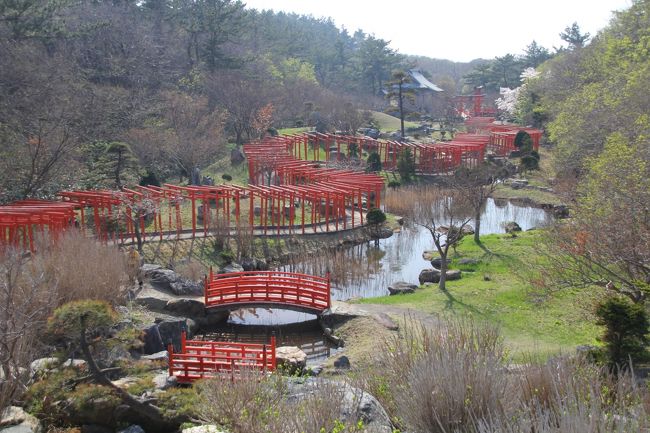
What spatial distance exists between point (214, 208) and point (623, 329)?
1937 centimetres

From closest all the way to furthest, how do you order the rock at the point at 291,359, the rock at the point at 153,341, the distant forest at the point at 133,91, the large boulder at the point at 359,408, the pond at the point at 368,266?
the large boulder at the point at 359,408 < the rock at the point at 291,359 < the rock at the point at 153,341 < the pond at the point at 368,266 < the distant forest at the point at 133,91

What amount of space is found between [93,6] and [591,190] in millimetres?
39933

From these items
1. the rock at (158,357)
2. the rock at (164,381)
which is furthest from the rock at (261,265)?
the rock at (164,381)

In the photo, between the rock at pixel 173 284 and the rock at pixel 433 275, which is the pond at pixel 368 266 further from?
the rock at pixel 173 284

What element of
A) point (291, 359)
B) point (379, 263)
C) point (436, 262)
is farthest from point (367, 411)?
point (379, 263)

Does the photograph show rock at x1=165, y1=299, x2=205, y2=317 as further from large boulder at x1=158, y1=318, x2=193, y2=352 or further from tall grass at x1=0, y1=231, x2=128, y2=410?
large boulder at x1=158, y1=318, x2=193, y2=352

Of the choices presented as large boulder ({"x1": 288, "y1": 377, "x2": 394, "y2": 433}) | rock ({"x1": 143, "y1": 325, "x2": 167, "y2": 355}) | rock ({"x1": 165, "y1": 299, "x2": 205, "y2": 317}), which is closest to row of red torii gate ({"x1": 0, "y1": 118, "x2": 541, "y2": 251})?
rock ({"x1": 165, "y1": 299, "x2": 205, "y2": 317})

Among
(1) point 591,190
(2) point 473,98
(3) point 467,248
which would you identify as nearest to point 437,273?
(3) point 467,248

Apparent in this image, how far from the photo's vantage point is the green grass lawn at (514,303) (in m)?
13.8

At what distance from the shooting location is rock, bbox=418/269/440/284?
20.1m

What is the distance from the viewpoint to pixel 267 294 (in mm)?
16766

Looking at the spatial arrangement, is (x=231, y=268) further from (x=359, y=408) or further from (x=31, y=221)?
(x=359, y=408)

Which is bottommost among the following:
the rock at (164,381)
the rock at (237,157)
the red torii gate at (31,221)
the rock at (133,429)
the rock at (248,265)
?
the rock at (248,265)

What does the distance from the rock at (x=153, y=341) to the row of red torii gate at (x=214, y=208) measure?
410 cm
